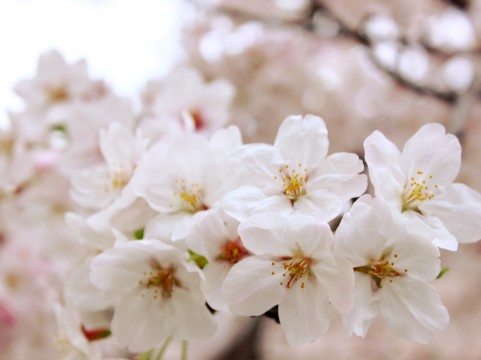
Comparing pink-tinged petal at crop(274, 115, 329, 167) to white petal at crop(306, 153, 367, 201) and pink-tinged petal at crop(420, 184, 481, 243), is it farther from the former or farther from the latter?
pink-tinged petal at crop(420, 184, 481, 243)

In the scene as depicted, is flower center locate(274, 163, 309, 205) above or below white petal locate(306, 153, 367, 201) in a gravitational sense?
below

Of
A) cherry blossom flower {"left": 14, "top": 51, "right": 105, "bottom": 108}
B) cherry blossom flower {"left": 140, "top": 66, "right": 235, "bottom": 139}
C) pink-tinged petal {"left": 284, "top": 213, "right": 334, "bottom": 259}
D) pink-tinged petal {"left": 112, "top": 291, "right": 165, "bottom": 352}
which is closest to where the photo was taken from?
pink-tinged petal {"left": 284, "top": 213, "right": 334, "bottom": 259}

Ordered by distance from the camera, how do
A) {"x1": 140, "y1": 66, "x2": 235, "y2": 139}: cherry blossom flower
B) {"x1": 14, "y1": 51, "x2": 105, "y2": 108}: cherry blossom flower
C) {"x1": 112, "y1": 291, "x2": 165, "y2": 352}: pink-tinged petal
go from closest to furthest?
{"x1": 112, "y1": 291, "x2": 165, "y2": 352}: pink-tinged petal
{"x1": 140, "y1": 66, "x2": 235, "y2": 139}: cherry blossom flower
{"x1": 14, "y1": 51, "x2": 105, "y2": 108}: cherry blossom flower

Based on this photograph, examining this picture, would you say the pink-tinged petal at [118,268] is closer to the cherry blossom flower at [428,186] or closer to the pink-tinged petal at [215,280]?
the pink-tinged petal at [215,280]

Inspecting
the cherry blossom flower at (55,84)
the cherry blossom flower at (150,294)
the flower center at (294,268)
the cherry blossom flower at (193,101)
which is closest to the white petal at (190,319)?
the cherry blossom flower at (150,294)

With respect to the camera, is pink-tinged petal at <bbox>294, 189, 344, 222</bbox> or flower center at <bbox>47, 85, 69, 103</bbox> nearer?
pink-tinged petal at <bbox>294, 189, 344, 222</bbox>

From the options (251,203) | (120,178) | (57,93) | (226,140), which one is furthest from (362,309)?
(57,93)

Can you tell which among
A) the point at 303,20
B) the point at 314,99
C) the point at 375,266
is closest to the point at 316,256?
the point at 375,266

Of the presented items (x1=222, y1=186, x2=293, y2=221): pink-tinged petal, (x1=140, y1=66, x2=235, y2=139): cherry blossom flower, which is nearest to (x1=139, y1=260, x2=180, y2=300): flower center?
(x1=222, y1=186, x2=293, y2=221): pink-tinged petal
